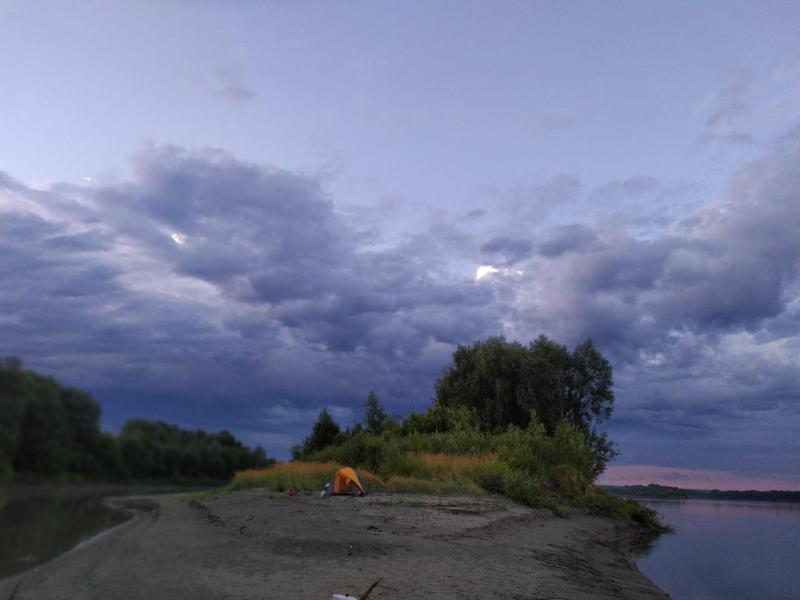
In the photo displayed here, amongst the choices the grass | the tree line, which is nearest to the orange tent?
the grass

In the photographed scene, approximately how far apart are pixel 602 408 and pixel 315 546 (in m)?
44.0

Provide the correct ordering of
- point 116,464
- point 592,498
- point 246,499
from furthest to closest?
point 592,498 → point 246,499 → point 116,464

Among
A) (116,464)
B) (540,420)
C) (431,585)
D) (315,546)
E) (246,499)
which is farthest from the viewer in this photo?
Result: (540,420)

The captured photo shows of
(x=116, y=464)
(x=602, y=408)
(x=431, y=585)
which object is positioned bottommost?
(x=431, y=585)

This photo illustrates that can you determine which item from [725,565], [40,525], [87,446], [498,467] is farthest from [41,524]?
[725,565]

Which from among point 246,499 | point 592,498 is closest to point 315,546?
point 246,499

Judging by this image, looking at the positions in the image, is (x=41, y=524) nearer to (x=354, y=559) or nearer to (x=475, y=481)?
(x=475, y=481)

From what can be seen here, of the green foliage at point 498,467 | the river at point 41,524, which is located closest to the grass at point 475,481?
the green foliage at point 498,467

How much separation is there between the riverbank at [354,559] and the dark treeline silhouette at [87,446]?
1878 millimetres

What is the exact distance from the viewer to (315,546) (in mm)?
12219

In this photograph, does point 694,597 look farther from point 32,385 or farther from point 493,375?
point 493,375

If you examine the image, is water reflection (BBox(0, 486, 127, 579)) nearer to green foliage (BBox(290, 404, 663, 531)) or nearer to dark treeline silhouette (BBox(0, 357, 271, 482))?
dark treeline silhouette (BBox(0, 357, 271, 482))

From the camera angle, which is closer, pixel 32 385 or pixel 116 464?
pixel 116 464

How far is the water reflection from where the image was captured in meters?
18.3
